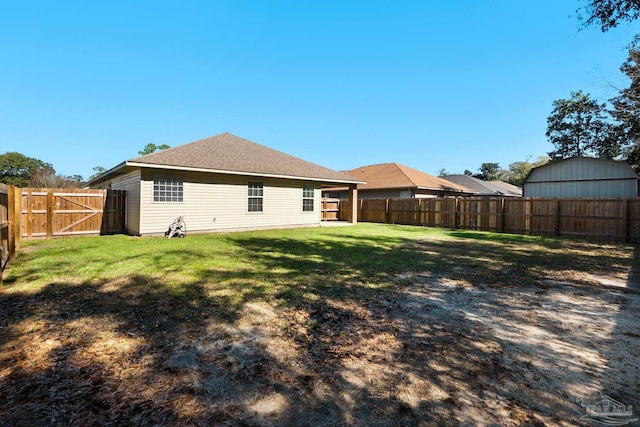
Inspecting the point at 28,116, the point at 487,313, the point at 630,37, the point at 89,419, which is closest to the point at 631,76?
the point at 630,37

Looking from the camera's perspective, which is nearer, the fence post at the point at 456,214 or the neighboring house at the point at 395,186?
the fence post at the point at 456,214

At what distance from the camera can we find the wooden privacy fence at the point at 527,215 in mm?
12453

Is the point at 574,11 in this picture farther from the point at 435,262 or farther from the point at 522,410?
the point at 522,410

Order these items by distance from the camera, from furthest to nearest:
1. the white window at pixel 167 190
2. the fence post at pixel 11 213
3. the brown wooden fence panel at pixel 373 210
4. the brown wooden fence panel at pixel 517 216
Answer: the brown wooden fence panel at pixel 373 210 → the brown wooden fence panel at pixel 517 216 → the white window at pixel 167 190 → the fence post at pixel 11 213

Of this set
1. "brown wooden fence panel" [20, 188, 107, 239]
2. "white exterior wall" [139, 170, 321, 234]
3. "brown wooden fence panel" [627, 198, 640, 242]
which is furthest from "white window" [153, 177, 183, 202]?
"brown wooden fence panel" [627, 198, 640, 242]

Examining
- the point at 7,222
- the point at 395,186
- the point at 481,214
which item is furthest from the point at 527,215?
the point at 7,222

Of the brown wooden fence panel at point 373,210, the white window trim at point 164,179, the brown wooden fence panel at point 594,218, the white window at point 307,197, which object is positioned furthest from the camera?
the brown wooden fence panel at point 373,210

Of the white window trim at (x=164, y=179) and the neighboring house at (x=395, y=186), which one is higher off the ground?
the neighboring house at (x=395, y=186)

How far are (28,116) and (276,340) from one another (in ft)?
135

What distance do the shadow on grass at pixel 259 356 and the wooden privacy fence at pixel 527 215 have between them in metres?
10.8

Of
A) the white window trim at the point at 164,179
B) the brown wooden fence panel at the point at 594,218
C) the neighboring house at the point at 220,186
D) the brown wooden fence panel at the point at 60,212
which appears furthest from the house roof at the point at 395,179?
the brown wooden fence panel at the point at 60,212

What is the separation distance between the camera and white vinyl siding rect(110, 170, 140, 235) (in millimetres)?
11753

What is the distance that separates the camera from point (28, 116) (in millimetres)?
30469

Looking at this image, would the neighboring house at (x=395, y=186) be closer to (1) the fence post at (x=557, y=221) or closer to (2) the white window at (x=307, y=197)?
(2) the white window at (x=307, y=197)
